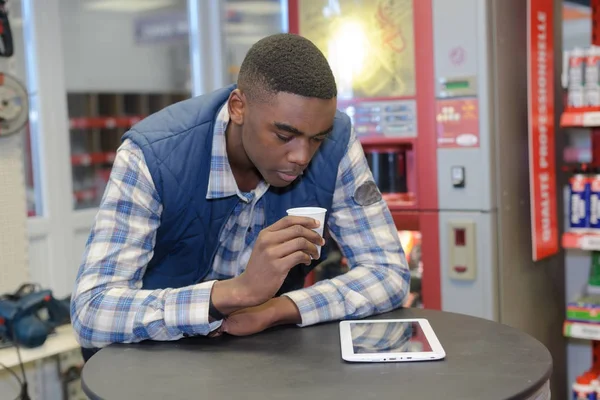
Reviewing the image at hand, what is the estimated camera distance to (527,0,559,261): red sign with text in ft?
9.61

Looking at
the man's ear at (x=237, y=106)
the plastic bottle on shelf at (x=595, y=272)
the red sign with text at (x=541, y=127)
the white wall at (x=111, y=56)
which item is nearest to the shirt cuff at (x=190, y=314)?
the man's ear at (x=237, y=106)

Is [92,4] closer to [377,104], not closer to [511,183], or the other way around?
[377,104]

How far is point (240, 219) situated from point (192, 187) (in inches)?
6.8

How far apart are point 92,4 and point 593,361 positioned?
3459 millimetres

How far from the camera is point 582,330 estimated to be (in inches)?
115

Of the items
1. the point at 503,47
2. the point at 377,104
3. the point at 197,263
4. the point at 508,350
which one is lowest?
the point at 508,350

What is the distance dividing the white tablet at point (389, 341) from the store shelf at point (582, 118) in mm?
1650

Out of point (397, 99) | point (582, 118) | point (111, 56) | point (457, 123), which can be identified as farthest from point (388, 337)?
→ point (111, 56)

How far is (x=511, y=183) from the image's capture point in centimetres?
292

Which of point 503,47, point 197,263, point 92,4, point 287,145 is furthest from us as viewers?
point 92,4

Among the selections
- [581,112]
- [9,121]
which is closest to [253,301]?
[581,112]

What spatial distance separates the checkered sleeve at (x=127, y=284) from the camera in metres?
1.47

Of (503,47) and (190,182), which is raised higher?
(503,47)

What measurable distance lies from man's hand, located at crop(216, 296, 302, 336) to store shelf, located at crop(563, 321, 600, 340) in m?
1.79
